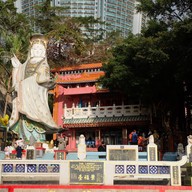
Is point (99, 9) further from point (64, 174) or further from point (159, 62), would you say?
point (64, 174)

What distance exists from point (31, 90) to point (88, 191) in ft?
41.7

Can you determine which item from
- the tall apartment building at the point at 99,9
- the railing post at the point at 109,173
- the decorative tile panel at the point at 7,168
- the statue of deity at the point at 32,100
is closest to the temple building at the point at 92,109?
the statue of deity at the point at 32,100

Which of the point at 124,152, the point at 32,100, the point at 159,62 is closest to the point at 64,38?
the point at 32,100

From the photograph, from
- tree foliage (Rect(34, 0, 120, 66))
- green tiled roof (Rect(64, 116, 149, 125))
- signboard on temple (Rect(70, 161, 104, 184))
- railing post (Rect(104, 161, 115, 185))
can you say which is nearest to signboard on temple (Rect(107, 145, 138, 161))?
railing post (Rect(104, 161, 115, 185))

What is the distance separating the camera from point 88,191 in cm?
857

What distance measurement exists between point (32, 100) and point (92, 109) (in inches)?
264

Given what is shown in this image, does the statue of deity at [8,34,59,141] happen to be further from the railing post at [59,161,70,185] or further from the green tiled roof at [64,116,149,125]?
the railing post at [59,161,70,185]

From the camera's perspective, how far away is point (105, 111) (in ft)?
84.5

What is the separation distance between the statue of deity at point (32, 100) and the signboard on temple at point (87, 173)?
438 inches

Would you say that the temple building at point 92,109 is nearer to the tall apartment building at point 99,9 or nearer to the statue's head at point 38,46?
the statue's head at point 38,46

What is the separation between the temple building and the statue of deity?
569cm

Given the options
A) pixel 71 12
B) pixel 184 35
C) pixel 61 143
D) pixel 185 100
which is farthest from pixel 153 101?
pixel 71 12

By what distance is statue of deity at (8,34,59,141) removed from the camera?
20031mm

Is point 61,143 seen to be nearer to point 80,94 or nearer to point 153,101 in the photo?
point 153,101
